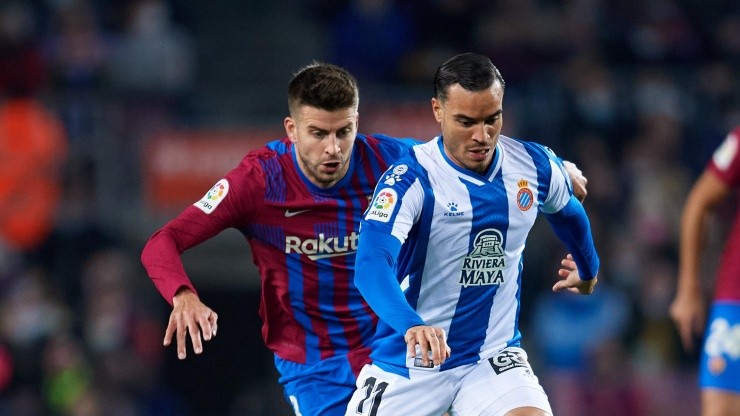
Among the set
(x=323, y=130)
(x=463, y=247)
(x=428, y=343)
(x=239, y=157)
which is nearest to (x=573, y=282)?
(x=463, y=247)

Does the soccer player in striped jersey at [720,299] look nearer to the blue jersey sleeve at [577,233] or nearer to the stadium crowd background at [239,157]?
the blue jersey sleeve at [577,233]

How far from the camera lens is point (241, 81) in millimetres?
13383

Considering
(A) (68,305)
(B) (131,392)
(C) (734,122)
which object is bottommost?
(B) (131,392)

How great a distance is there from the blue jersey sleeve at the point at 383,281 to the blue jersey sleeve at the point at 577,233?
97cm

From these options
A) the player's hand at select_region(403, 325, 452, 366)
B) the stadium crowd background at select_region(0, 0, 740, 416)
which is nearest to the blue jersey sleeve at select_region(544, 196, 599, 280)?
the player's hand at select_region(403, 325, 452, 366)

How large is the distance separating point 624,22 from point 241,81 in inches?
162

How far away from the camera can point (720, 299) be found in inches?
224

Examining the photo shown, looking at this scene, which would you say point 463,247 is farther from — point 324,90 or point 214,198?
point 214,198

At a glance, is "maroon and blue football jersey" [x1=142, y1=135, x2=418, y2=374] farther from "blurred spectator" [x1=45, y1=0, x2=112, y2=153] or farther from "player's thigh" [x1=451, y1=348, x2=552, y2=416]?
"blurred spectator" [x1=45, y1=0, x2=112, y2=153]

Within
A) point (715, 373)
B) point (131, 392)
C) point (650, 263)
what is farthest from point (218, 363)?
point (715, 373)

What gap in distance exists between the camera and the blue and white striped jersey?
513 cm

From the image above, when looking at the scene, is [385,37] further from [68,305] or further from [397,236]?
[397,236]

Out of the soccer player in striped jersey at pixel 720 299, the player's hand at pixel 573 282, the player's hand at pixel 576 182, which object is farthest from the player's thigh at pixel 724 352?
the player's hand at pixel 576 182

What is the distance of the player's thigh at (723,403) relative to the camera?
555 centimetres
